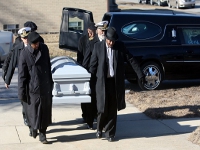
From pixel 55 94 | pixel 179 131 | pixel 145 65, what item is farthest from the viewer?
pixel 145 65

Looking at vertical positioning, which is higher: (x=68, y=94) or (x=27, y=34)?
(x=27, y=34)

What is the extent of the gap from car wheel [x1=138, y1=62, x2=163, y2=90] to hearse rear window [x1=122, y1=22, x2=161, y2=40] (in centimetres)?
72

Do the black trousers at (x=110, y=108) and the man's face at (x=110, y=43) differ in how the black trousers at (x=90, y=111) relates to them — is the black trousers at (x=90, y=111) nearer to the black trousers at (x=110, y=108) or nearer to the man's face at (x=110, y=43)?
the black trousers at (x=110, y=108)

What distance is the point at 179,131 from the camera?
8.93 metres

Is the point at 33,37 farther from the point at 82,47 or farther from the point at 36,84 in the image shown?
the point at 82,47

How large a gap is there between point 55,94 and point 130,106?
121 inches

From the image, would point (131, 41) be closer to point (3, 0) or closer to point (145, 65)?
point (145, 65)

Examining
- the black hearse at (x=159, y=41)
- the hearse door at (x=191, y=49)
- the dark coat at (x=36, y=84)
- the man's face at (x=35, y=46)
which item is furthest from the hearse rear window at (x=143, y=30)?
the man's face at (x=35, y=46)

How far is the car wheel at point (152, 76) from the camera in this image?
12.4 m

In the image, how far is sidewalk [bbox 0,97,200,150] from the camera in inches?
317

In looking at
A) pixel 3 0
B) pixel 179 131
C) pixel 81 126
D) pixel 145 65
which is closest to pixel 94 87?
pixel 81 126

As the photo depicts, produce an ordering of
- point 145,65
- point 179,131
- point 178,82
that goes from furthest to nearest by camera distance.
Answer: point 178,82 < point 145,65 < point 179,131

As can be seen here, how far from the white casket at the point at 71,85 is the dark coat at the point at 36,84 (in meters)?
0.17

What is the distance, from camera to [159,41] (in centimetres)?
1257
